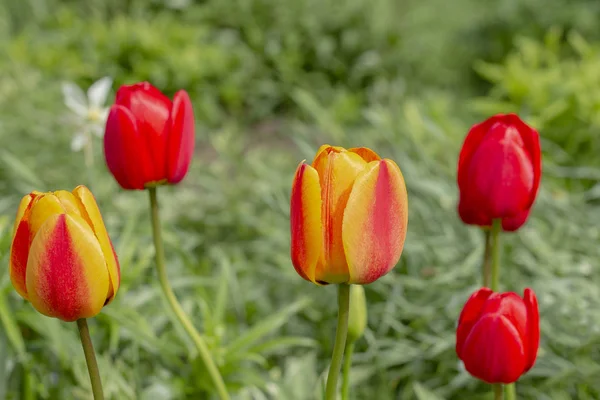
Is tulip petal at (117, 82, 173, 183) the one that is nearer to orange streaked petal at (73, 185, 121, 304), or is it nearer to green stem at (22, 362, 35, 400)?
orange streaked petal at (73, 185, 121, 304)

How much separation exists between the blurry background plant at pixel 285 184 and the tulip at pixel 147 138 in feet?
1.32

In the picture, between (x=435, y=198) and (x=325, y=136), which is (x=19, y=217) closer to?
(x=435, y=198)

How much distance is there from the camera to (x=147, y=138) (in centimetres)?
A: 100

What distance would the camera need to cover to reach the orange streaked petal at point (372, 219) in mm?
764

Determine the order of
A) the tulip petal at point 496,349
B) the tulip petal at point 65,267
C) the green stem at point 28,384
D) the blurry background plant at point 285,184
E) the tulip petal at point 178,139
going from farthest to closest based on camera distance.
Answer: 1. the blurry background plant at point 285,184
2. the green stem at point 28,384
3. the tulip petal at point 178,139
4. the tulip petal at point 496,349
5. the tulip petal at point 65,267

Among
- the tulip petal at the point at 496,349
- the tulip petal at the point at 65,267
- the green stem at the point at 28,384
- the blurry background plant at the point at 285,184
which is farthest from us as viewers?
the blurry background plant at the point at 285,184

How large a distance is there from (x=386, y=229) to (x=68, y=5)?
4766mm

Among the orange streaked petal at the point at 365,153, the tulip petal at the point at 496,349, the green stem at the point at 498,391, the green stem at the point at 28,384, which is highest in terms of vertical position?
the orange streaked petal at the point at 365,153

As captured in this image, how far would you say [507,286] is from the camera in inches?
70.6

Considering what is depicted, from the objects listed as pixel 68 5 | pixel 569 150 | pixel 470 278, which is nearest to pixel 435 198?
pixel 470 278

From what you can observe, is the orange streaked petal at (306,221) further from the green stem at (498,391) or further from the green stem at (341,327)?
the green stem at (498,391)

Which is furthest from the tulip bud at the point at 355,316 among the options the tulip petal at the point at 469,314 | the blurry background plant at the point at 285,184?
the blurry background plant at the point at 285,184

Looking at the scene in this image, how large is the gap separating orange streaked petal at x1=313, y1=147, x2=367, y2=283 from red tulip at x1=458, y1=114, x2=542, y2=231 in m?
0.27

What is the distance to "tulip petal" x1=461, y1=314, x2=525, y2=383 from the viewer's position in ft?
2.98
